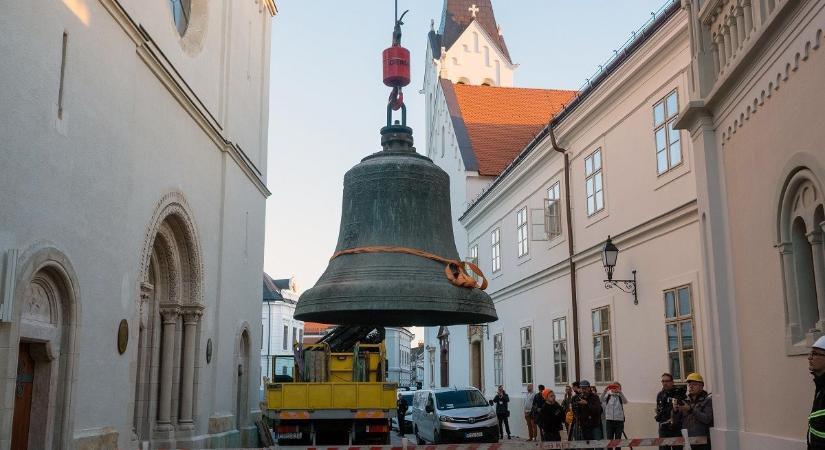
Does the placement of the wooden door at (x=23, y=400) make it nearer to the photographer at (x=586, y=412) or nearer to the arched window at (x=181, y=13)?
the arched window at (x=181, y=13)

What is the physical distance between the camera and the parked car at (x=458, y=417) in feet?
65.4

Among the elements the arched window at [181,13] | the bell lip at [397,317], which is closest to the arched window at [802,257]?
the bell lip at [397,317]

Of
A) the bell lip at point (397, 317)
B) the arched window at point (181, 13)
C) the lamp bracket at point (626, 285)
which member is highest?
the arched window at point (181, 13)

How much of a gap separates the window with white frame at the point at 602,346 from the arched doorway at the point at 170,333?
7941 millimetres

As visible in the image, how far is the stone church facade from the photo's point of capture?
868 cm

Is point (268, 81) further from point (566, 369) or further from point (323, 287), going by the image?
point (323, 287)

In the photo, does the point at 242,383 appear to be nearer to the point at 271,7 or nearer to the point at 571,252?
the point at 571,252

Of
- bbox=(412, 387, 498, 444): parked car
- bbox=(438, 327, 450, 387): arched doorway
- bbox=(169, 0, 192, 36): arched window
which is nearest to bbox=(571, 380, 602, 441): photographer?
bbox=(412, 387, 498, 444): parked car

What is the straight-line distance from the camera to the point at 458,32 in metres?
46.3

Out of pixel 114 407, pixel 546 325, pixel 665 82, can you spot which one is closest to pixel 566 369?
pixel 546 325

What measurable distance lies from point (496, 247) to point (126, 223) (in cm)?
1667

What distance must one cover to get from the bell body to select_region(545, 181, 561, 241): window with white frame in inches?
551

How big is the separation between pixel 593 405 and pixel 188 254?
288 inches

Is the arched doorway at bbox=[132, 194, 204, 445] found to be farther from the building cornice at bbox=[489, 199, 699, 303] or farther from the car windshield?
the building cornice at bbox=[489, 199, 699, 303]
